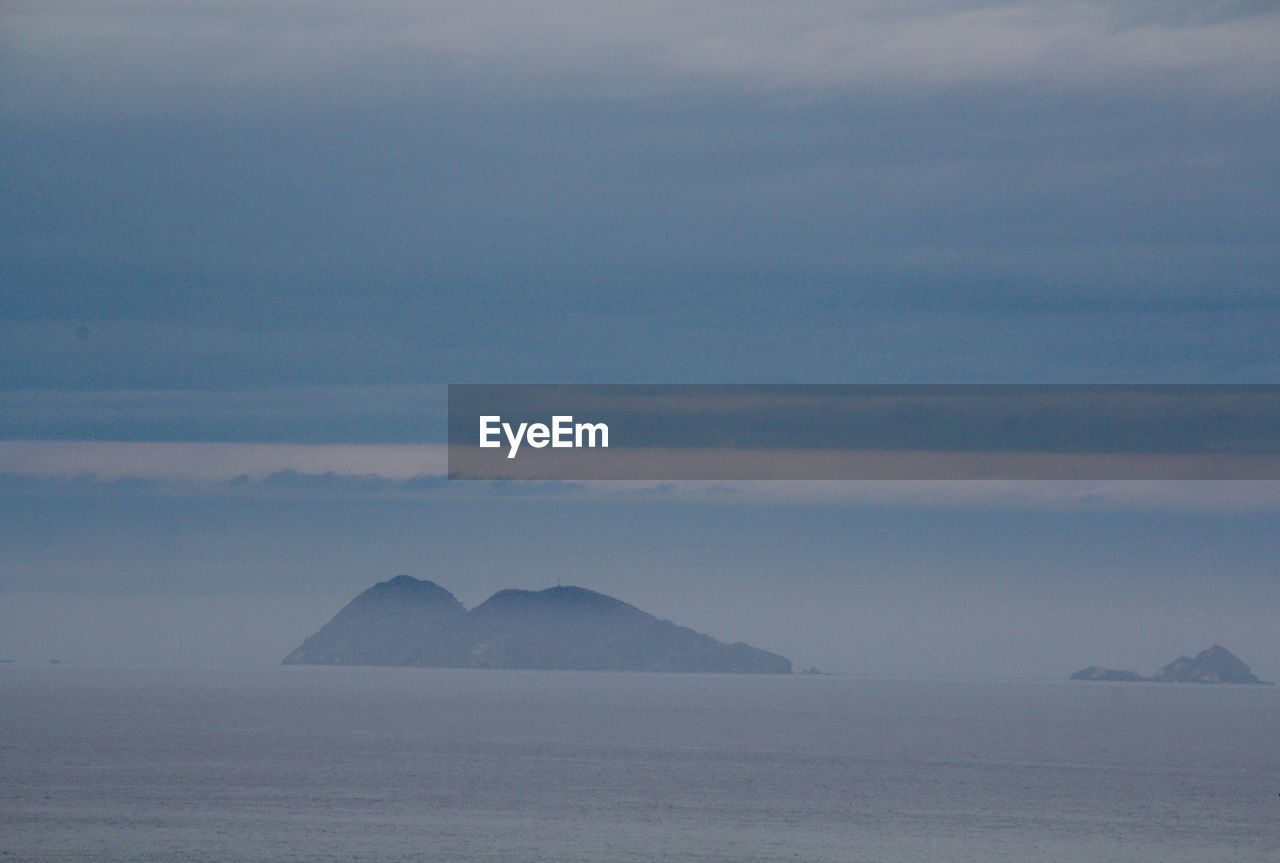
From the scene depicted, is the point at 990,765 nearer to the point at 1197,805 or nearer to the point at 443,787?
the point at 1197,805

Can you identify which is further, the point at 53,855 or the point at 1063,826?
the point at 1063,826

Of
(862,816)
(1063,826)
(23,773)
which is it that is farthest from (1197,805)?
(23,773)


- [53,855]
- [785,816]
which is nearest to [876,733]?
[785,816]

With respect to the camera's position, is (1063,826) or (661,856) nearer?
(661,856)

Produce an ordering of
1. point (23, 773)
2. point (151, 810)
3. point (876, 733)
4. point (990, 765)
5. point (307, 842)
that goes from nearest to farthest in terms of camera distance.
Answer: point (307, 842), point (151, 810), point (23, 773), point (990, 765), point (876, 733)

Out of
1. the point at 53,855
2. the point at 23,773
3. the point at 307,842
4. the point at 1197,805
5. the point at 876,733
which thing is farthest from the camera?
the point at 876,733

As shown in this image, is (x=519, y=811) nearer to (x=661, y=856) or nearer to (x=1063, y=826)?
(x=661, y=856)

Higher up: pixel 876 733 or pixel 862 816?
pixel 862 816

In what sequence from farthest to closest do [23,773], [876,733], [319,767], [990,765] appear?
[876,733] < [990,765] < [319,767] < [23,773]

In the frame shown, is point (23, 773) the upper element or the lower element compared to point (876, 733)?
upper
